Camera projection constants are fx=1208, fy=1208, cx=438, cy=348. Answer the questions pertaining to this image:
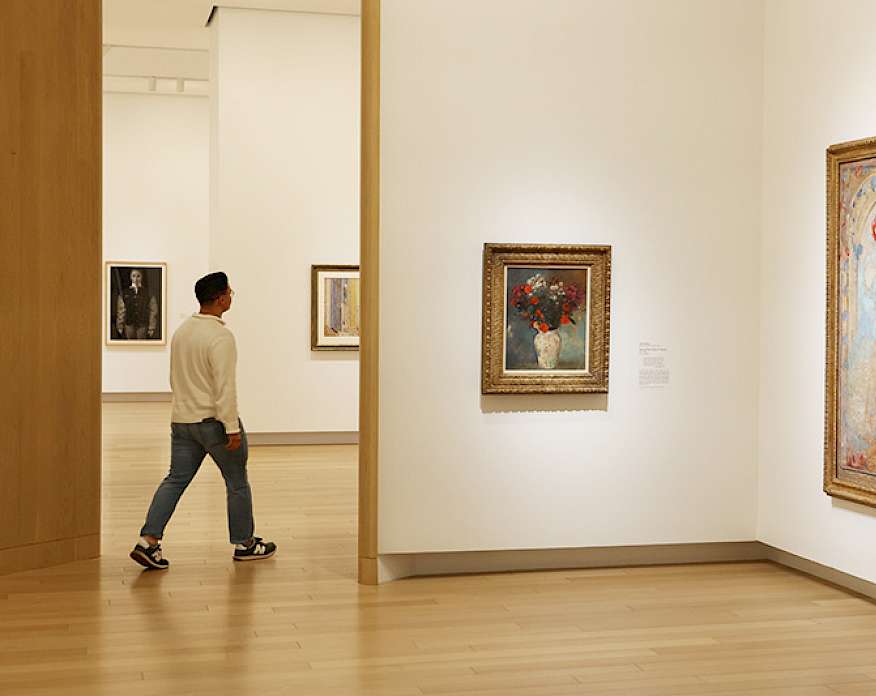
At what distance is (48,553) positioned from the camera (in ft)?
28.1

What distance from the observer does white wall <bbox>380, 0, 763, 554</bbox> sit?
26.6 feet

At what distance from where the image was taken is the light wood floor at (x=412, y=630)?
19.4ft

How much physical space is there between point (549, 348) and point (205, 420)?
2.50 meters

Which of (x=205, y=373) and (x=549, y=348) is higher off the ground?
(x=549, y=348)

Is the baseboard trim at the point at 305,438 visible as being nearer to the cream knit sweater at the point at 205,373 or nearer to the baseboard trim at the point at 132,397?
the cream knit sweater at the point at 205,373

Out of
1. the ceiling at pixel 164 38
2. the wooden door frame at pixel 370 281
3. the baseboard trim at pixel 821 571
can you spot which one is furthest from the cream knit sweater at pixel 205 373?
the ceiling at pixel 164 38

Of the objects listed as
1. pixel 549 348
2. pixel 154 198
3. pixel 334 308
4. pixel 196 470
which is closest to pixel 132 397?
pixel 154 198

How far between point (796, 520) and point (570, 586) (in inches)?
65.9

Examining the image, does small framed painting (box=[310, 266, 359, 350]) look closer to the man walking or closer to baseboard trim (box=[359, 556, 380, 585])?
the man walking

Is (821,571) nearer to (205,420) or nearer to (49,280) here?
(205,420)

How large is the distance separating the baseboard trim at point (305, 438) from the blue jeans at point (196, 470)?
24.5ft

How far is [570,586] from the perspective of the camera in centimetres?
800

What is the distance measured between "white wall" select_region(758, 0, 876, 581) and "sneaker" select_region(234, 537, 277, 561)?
360 centimetres

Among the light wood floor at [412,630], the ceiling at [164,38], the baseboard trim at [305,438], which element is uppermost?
the ceiling at [164,38]
